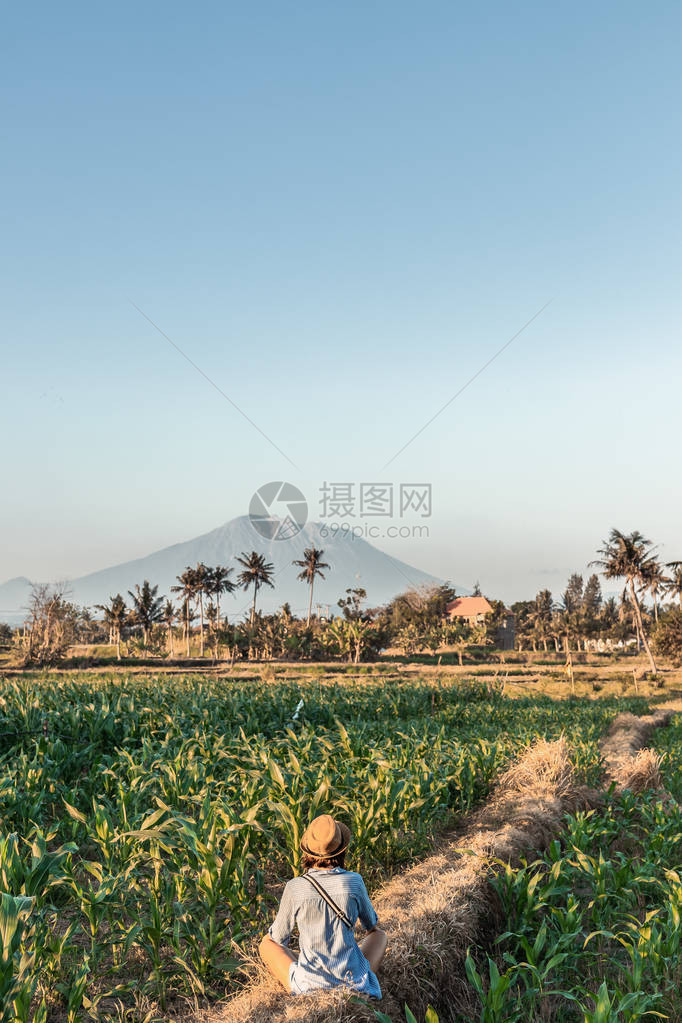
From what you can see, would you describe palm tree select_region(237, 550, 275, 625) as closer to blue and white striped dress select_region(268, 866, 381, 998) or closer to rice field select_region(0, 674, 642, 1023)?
rice field select_region(0, 674, 642, 1023)

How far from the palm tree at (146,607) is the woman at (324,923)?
205 ft

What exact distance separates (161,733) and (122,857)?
6283mm

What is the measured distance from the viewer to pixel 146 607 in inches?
2571

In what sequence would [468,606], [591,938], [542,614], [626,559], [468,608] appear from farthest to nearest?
[468,606], [468,608], [542,614], [626,559], [591,938]

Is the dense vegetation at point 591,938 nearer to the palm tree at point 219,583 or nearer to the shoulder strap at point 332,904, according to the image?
the shoulder strap at point 332,904

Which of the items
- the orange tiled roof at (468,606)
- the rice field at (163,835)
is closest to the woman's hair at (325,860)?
the rice field at (163,835)

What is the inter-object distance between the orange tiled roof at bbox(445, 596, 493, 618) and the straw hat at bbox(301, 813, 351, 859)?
95.4 metres

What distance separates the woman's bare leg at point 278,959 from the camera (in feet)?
12.9

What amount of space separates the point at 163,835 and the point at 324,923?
191 cm

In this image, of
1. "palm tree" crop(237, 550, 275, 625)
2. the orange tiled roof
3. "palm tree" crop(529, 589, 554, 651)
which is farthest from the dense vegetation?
the orange tiled roof

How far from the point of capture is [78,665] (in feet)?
155

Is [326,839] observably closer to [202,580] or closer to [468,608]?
[202,580]

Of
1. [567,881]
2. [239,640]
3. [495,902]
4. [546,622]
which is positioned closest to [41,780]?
[495,902]

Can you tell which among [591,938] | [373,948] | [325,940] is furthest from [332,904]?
[591,938]
